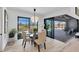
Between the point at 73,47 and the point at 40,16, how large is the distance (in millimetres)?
923

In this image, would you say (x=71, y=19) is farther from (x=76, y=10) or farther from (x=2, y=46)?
(x=2, y=46)

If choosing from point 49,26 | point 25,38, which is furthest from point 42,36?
point 25,38

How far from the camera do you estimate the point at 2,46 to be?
7.66ft

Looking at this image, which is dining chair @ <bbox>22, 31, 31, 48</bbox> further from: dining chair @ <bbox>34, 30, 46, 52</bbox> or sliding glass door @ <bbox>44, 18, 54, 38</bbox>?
sliding glass door @ <bbox>44, 18, 54, 38</bbox>

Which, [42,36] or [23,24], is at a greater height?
[23,24]

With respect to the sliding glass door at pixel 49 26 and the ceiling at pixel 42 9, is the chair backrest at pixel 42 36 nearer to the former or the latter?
the sliding glass door at pixel 49 26

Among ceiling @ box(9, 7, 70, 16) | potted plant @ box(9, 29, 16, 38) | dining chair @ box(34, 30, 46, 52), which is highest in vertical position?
ceiling @ box(9, 7, 70, 16)

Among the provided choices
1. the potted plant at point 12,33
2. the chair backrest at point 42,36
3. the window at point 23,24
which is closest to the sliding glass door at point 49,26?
the chair backrest at point 42,36

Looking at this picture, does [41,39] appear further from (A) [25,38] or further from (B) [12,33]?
(B) [12,33]

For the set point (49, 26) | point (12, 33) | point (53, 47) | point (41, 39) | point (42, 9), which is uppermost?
point (42, 9)

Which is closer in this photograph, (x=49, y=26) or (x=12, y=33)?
(x=12, y=33)

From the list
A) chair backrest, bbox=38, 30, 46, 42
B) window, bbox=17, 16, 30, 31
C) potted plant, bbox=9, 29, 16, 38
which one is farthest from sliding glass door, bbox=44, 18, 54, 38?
potted plant, bbox=9, 29, 16, 38
